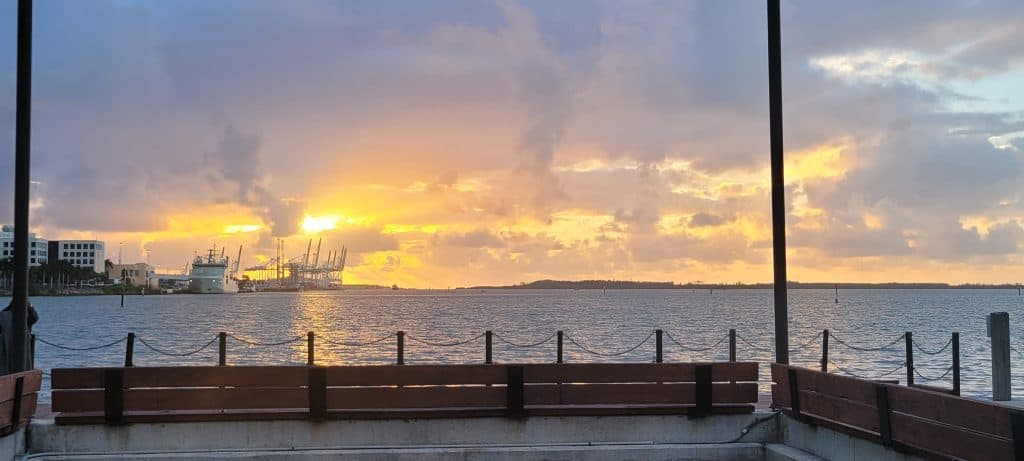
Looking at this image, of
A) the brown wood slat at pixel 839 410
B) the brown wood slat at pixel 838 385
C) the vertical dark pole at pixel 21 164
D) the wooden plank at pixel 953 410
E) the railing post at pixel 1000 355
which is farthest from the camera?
the railing post at pixel 1000 355

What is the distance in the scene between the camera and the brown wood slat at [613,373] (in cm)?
1182

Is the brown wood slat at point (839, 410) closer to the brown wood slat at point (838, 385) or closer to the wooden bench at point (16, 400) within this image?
the brown wood slat at point (838, 385)

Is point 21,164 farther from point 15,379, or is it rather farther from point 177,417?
point 177,417

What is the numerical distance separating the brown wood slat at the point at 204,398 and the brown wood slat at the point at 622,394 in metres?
2.97

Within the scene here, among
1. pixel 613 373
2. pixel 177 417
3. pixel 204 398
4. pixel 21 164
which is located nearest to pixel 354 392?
pixel 204 398

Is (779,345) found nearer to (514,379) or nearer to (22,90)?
(514,379)

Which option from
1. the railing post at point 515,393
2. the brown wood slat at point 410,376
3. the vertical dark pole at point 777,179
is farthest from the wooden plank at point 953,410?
the brown wood slat at point 410,376

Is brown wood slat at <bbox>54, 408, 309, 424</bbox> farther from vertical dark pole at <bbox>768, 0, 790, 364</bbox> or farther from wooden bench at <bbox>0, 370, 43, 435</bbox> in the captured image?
vertical dark pole at <bbox>768, 0, 790, 364</bbox>

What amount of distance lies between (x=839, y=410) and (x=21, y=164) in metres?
10.7

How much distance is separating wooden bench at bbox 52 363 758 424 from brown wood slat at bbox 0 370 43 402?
1.04ft

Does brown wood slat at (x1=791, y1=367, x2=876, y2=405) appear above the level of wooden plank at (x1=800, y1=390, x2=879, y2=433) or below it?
above

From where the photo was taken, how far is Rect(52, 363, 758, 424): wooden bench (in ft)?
37.6

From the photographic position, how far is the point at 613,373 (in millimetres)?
11945

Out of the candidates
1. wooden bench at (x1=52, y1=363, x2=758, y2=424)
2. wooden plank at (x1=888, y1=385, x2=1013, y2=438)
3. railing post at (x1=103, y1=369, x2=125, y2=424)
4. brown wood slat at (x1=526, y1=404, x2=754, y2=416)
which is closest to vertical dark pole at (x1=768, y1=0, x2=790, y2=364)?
brown wood slat at (x1=526, y1=404, x2=754, y2=416)
